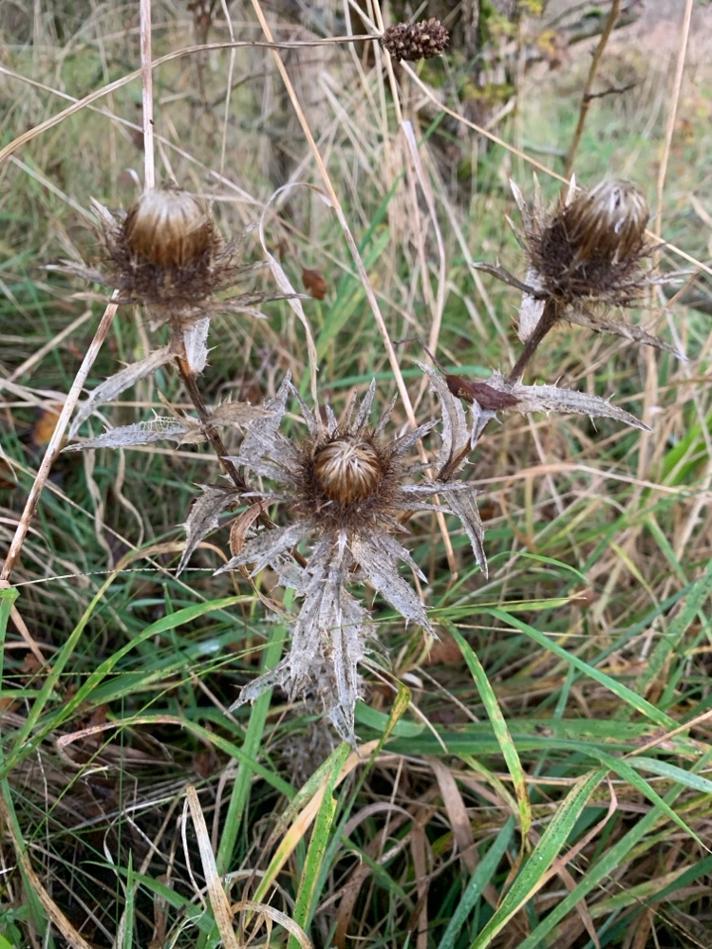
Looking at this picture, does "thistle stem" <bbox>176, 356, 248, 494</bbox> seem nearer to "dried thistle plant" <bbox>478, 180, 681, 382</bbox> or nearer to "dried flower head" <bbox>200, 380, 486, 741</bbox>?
"dried flower head" <bbox>200, 380, 486, 741</bbox>

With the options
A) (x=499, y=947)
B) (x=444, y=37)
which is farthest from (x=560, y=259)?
(x=499, y=947)

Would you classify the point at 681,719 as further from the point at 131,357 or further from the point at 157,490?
the point at 131,357

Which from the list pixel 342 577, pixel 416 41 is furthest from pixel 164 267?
pixel 416 41

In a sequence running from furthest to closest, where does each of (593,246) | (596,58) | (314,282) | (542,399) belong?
(314,282) → (596,58) → (542,399) → (593,246)

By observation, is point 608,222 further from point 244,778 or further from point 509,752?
point 244,778

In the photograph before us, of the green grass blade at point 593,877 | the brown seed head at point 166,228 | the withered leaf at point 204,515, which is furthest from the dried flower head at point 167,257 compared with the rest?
the green grass blade at point 593,877

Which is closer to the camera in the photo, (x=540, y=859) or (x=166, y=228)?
(x=166, y=228)

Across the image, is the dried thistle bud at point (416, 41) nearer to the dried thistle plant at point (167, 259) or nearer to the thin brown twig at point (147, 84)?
the thin brown twig at point (147, 84)
